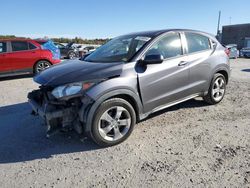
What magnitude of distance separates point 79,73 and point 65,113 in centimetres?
63

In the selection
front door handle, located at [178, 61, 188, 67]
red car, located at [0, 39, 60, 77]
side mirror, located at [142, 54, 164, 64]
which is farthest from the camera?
red car, located at [0, 39, 60, 77]

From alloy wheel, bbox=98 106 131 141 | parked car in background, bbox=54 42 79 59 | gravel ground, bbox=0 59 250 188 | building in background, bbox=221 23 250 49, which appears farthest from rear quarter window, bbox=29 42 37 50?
building in background, bbox=221 23 250 49

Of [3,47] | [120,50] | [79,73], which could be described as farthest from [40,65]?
[79,73]

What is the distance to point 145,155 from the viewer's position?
3.85 meters

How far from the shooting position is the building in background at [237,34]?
4382 cm

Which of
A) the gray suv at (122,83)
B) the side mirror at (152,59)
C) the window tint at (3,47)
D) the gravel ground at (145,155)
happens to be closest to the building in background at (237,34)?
the window tint at (3,47)

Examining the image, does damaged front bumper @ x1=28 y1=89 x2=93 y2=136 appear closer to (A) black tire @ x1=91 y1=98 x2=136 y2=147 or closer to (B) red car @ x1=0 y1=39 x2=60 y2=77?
(A) black tire @ x1=91 y1=98 x2=136 y2=147

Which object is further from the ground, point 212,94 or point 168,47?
point 168,47

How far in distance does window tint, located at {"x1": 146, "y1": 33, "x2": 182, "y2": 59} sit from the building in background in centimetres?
4229

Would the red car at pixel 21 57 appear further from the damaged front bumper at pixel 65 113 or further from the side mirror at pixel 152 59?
the side mirror at pixel 152 59

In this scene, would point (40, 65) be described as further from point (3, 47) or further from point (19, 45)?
point (3, 47)

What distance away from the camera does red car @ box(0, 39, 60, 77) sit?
→ 10062 millimetres

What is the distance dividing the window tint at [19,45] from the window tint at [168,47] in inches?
285

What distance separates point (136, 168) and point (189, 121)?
197cm
